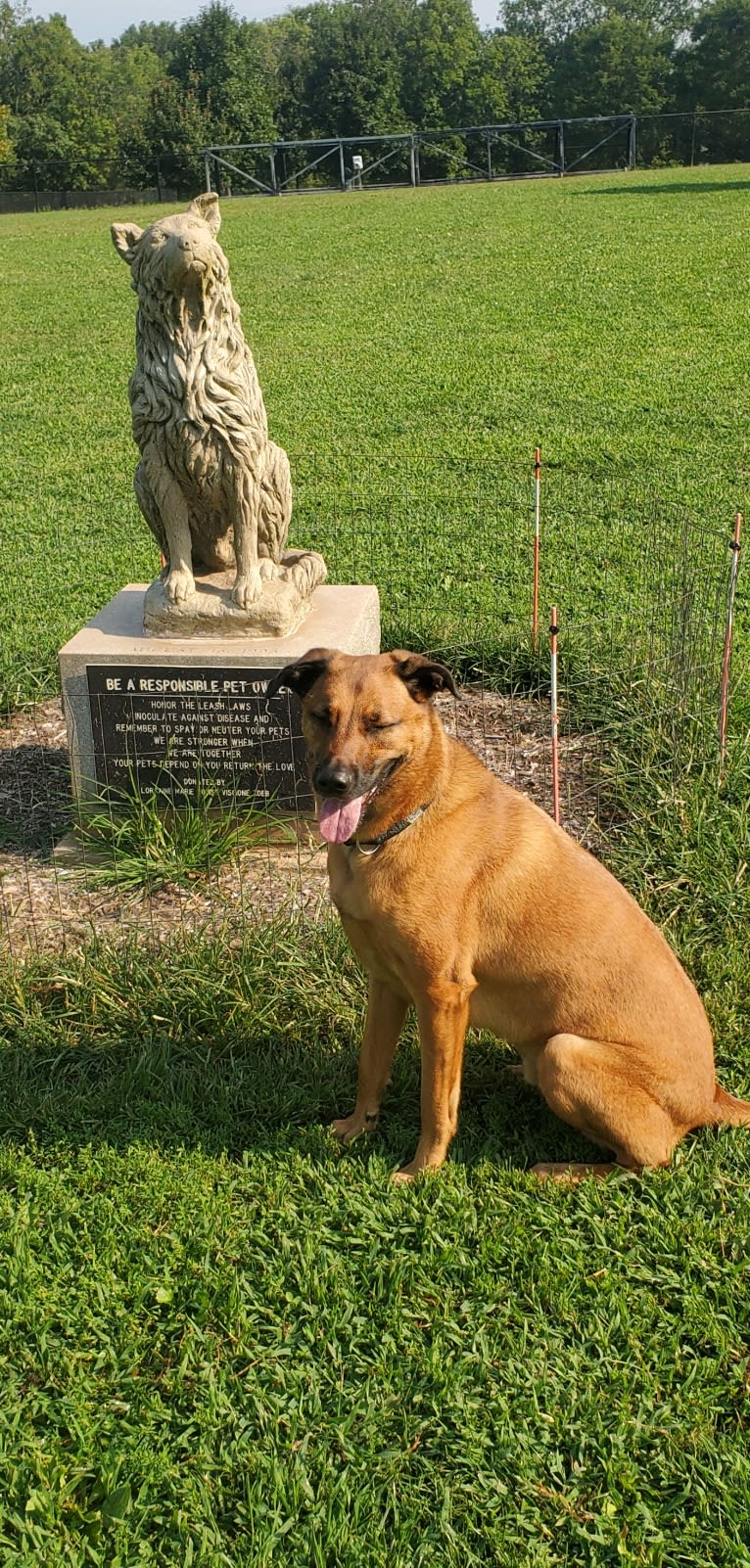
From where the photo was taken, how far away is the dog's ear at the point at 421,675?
11.6ft

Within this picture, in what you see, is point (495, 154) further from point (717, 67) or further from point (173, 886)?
point (173, 886)

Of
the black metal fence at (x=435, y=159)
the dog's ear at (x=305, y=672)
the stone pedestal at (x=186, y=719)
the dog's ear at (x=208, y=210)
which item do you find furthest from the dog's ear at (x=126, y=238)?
the black metal fence at (x=435, y=159)

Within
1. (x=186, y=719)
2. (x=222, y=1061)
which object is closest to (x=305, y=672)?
(x=222, y=1061)

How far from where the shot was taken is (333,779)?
10.9ft

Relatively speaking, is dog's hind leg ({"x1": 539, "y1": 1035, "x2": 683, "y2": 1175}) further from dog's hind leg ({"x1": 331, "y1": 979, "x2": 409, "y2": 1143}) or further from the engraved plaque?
the engraved plaque

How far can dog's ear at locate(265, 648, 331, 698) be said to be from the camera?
362 cm

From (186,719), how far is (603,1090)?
300 cm

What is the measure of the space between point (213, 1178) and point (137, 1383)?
0.76 m

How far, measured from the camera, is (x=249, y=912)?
5266mm

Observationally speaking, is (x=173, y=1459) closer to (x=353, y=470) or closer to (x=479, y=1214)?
(x=479, y=1214)

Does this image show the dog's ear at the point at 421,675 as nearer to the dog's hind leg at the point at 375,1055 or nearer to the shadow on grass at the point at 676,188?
the dog's hind leg at the point at 375,1055

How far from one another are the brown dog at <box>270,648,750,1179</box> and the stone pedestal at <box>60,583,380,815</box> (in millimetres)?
2100

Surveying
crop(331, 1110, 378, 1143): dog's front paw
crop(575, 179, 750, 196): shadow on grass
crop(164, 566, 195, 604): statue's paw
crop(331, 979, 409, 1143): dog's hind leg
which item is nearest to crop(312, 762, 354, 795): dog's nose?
crop(331, 979, 409, 1143): dog's hind leg

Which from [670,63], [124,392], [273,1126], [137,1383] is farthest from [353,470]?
[670,63]
